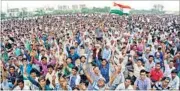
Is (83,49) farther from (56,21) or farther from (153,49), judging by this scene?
(56,21)

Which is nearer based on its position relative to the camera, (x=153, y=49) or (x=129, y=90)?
(x=129, y=90)

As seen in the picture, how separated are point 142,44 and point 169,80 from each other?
3.49m

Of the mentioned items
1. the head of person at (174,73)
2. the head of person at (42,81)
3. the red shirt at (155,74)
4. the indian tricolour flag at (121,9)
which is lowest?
the head of person at (42,81)

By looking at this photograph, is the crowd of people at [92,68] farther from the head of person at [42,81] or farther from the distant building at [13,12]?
the distant building at [13,12]

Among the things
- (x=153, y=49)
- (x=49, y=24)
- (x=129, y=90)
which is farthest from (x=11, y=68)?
(x=49, y=24)

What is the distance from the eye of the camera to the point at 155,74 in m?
7.14

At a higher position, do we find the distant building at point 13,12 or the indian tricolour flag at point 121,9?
the indian tricolour flag at point 121,9

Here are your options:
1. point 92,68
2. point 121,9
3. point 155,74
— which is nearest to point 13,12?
point 121,9

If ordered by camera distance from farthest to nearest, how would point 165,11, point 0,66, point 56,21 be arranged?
point 56,21, point 165,11, point 0,66

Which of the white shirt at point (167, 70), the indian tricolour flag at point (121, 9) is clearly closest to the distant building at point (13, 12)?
the indian tricolour flag at point (121, 9)

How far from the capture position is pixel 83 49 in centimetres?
988

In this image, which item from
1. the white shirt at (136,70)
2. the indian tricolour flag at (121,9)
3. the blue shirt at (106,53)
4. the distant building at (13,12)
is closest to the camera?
the white shirt at (136,70)

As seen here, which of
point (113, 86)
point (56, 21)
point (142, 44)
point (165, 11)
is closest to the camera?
point (113, 86)

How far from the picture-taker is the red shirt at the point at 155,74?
7066 millimetres
